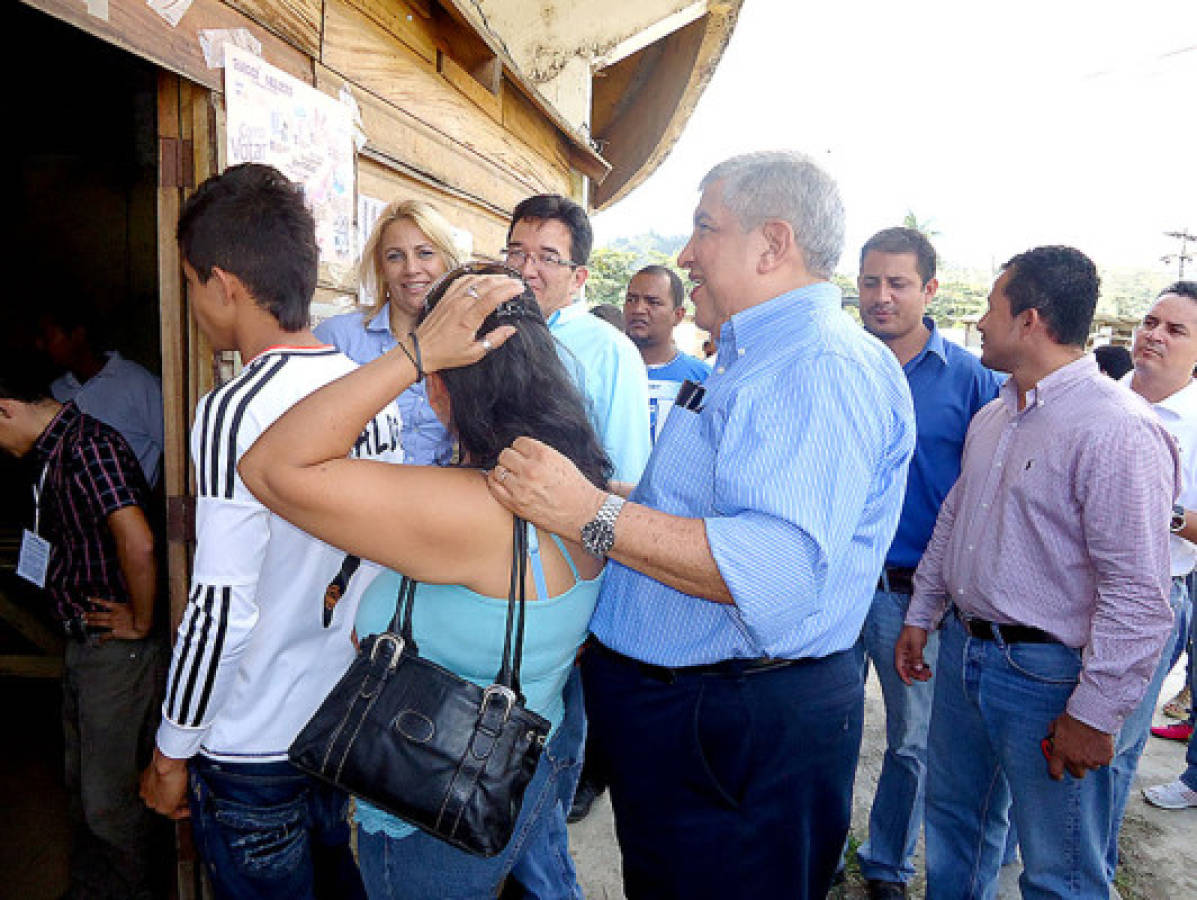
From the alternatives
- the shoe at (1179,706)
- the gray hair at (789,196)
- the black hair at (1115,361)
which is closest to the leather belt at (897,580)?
the gray hair at (789,196)

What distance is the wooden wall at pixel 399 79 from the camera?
193 centimetres

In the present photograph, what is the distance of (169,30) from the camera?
187cm

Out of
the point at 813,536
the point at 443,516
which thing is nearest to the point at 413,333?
the point at 443,516

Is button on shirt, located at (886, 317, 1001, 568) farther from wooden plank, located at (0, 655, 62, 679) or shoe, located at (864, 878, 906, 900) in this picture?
wooden plank, located at (0, 655, 62, 679)

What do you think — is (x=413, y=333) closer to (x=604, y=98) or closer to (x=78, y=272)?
(x=78, y=272)

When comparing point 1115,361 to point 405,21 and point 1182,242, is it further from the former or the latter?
point 1182,242

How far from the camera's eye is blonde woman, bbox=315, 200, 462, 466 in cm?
290

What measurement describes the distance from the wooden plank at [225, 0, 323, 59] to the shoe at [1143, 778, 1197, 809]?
5.18 m

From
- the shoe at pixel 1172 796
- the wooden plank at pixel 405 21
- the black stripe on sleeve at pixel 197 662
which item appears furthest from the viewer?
the shoe at pixel 1172 796

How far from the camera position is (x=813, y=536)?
124 centimetres

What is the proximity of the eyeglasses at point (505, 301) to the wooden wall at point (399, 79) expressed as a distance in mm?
1023

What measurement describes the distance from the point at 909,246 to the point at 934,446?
0.88 meters

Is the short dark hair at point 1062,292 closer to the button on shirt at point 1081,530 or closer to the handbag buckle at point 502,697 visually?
Answer: the button on shirt at point 1081,530

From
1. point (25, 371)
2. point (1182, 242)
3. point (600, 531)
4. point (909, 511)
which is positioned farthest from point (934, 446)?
point (1182, 242)
